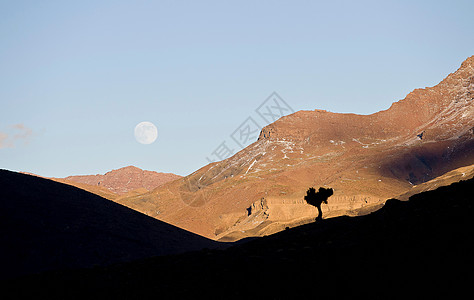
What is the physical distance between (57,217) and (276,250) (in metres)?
45.8

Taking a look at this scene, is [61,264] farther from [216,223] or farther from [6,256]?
[216,223]

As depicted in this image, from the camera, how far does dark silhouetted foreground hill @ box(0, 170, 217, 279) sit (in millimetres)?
57188

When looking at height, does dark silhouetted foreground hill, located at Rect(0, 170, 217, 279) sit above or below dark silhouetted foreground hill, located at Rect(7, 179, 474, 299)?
above

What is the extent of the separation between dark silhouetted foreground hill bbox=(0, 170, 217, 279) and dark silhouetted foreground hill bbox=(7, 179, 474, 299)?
20778mm

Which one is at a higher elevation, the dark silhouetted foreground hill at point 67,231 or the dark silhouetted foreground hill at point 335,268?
the dark silhouetted foreground hill at point 67,231

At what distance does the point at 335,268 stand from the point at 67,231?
2007 inches

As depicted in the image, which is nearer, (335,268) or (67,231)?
(335,268)

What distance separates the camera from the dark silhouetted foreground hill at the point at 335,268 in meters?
21.8

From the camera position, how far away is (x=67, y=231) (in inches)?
2611

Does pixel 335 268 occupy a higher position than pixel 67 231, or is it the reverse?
pixel 67 231

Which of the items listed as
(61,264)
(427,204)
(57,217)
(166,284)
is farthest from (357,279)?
(57,217)

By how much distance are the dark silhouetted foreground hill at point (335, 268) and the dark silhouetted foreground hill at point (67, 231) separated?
20778mm

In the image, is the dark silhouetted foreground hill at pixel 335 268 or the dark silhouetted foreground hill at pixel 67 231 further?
the dark silhouetted foreground hill at pixel 67 231

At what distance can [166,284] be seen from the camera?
2916cm
